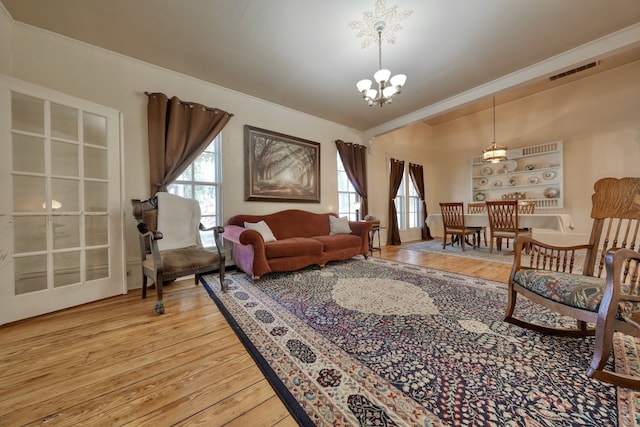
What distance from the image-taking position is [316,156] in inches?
167

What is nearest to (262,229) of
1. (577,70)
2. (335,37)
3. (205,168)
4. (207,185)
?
(207,185)

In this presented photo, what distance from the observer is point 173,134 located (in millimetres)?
2738

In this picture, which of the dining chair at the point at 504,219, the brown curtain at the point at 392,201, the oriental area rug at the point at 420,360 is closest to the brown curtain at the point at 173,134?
the oriental area rug at the point at 420,360

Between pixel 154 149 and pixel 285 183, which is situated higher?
pixel 154 149

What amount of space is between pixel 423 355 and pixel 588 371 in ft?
2.36

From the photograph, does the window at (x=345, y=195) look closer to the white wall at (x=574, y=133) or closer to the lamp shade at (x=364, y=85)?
the white wall at (x=574, y=133)

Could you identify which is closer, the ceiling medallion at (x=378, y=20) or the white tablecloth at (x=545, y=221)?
the ceiling medallion at (x=378, y=20)

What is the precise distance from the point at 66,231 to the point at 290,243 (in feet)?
6.88

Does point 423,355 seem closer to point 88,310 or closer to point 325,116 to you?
point 88,310

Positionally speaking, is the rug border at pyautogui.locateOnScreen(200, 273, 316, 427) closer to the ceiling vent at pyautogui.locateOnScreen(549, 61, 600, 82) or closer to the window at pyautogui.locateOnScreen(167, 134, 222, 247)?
the window at pyautogui.locateOnScreen(167, 134, 222, 247)

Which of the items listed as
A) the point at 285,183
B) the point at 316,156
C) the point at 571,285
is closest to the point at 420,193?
the point at 316,156

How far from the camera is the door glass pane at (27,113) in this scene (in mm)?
1848

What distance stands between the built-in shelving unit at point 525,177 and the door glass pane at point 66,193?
7282 millimetres

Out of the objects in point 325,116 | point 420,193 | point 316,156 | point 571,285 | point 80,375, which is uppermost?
point 325,116
